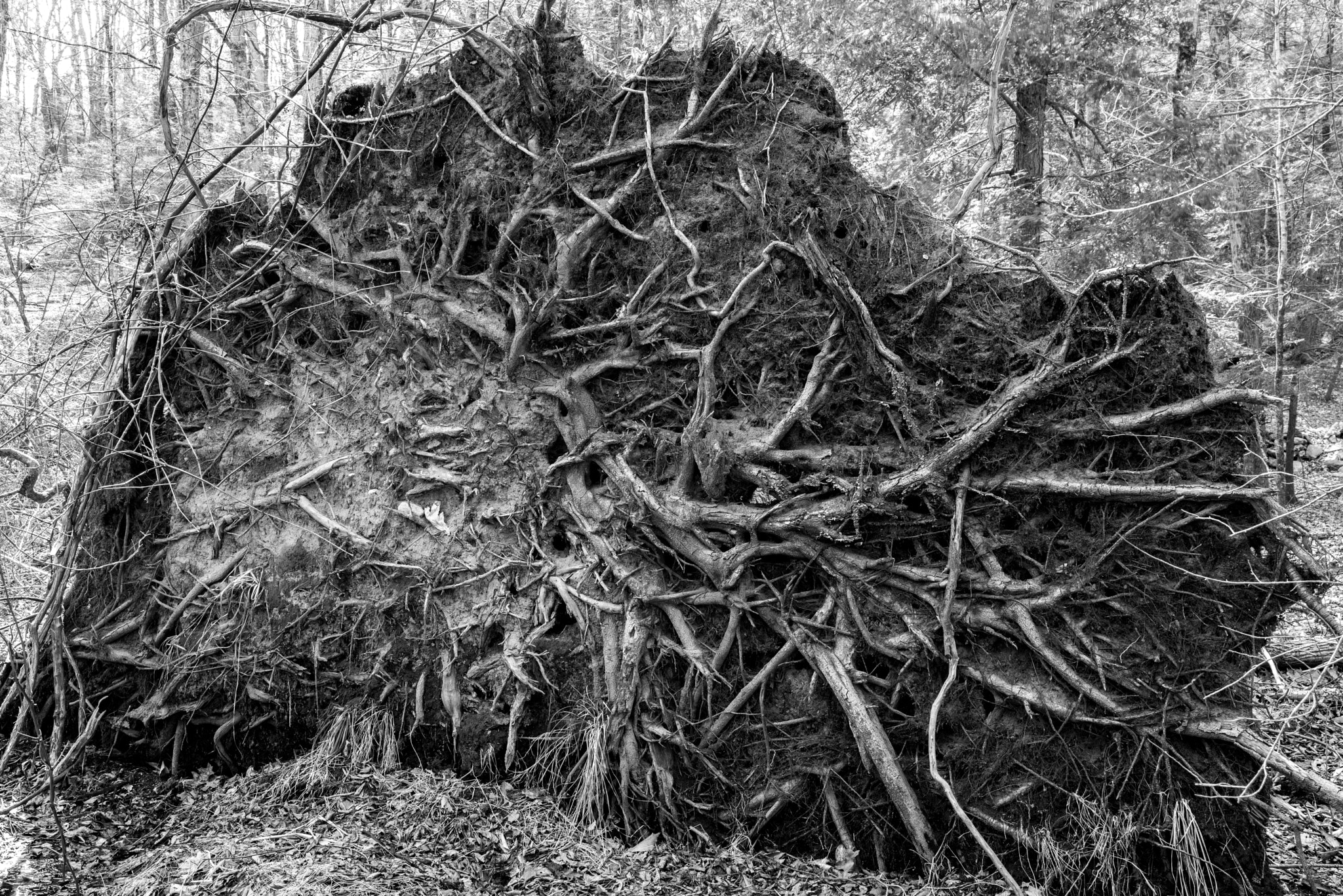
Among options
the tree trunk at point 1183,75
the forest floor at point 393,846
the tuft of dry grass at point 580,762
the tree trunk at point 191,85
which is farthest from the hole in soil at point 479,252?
the tree trunk at point 1183,75

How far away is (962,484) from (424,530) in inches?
137

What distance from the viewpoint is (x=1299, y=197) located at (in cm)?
976

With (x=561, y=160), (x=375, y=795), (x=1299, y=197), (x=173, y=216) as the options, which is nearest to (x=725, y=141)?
(x=561, y=160)

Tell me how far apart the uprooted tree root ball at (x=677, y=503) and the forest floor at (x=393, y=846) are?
8.9 inches

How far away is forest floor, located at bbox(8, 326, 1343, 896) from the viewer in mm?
4262

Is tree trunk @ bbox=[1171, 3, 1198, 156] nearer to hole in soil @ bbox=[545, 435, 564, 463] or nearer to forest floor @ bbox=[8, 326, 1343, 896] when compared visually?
forest floor @ bbox=[8, 326, 1343, 896]

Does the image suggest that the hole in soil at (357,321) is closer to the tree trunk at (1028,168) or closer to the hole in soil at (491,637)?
the hole in soil at (491,637)

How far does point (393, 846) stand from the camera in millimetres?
4590

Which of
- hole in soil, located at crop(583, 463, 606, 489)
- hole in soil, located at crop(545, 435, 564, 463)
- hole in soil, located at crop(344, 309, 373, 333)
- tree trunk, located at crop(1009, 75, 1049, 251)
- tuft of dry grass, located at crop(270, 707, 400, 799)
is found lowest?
tuft of dry grass, located at crop(270, 707, 400, 799)

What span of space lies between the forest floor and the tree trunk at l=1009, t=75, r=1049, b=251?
4.84 metres

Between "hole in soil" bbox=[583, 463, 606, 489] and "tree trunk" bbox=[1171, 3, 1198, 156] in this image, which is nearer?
"hole in soil" bbox=[583, 463, 606, 489]

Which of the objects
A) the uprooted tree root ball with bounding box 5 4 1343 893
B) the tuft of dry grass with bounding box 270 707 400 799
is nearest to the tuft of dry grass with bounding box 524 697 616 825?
the uprooted tree root ball with bounding box 5 4 1343 893

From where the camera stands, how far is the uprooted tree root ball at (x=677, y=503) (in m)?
4.34

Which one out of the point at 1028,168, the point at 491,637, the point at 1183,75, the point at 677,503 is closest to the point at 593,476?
the point at 677,503
